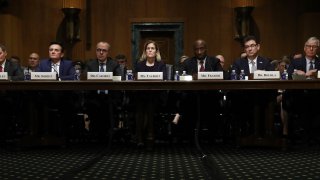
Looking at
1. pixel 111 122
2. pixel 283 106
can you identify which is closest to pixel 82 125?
pixel 111 122

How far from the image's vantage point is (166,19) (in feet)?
37.7

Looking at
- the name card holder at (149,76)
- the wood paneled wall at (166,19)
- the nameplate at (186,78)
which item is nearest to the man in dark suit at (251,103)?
the nameplate at (186,78)

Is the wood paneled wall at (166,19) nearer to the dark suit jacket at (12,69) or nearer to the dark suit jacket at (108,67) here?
the dark suit jacket at (108,67)

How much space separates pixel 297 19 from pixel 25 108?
6.48 m

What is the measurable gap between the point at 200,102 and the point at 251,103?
0.86 metres

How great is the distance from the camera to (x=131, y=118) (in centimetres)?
754

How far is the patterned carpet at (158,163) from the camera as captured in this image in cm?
470

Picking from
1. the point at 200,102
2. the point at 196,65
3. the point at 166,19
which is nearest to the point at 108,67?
the point at 196,65

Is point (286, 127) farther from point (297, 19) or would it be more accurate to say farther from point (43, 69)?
point (297, 19)

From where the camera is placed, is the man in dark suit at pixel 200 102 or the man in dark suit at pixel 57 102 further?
the man in dark suit at pixel 200 102

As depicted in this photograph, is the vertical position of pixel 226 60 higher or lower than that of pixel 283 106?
higher

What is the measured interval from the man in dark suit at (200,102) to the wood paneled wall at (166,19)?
386 centimetres

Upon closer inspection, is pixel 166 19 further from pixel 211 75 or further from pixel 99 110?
pixel 211 75

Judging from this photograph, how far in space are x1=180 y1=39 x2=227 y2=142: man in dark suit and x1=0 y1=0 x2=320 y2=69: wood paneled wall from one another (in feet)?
12.7
